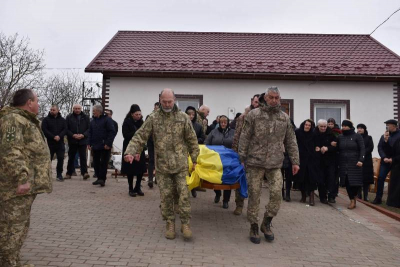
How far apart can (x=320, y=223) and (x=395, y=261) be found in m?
1.97

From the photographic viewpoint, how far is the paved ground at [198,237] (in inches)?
184

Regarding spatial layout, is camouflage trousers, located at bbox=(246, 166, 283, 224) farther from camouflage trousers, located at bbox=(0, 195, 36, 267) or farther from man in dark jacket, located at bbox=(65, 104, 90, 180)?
man in dark jacket, located at bbox=(65, 104, 90, 180)

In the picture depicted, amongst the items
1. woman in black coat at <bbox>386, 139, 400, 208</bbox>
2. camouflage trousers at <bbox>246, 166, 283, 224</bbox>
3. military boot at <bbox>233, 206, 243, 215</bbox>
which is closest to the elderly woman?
military boot at <bbox>233, 206, 243, 215</bbox>

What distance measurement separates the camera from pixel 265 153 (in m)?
5.57

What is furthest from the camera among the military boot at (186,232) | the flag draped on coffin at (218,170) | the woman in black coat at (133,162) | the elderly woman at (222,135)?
the woman in black coat at (133,162)

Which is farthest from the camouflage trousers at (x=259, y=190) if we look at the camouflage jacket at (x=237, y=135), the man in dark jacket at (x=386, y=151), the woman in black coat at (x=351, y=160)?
the man in dark jacket at (x=386, y=151)

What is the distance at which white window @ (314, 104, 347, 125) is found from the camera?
604 inches

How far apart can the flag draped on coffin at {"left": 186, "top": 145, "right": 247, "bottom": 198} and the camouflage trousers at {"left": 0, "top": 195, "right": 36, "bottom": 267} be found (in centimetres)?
278

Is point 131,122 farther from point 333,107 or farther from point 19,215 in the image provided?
point 333,107

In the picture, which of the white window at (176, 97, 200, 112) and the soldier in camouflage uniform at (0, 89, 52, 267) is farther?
the white window at (176, 97, 200, 112)

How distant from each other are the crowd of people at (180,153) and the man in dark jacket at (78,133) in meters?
0.03

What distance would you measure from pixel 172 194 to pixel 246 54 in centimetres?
1202

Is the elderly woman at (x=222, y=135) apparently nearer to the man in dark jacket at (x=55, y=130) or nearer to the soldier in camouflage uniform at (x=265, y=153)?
the soldier in camouflage uniform at (x=265, y=153)

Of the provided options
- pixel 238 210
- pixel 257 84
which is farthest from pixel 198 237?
pixel 257 84
